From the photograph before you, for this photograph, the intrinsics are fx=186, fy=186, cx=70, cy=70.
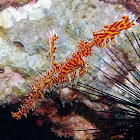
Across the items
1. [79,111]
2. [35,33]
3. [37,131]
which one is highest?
[35,33]

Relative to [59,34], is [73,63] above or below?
below

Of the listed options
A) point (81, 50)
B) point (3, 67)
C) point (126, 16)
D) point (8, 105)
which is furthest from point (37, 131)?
point (126, 16)

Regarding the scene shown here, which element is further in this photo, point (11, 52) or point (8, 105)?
point (8, 105)

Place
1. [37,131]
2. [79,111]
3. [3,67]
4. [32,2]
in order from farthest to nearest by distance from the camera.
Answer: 1. [37,131]
2. [79,111]
3. [3,67]
4. [32,2]

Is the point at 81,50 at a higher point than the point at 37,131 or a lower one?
higher

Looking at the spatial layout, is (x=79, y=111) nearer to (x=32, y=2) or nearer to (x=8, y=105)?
(x=8, y=105)

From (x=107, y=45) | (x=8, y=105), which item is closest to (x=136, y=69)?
(x=107, y=45)

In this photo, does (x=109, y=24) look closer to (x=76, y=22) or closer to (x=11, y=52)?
(x=76, y=22)

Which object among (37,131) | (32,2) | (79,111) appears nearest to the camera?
(32,2)

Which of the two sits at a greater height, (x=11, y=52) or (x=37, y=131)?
(x=11, y=52)
